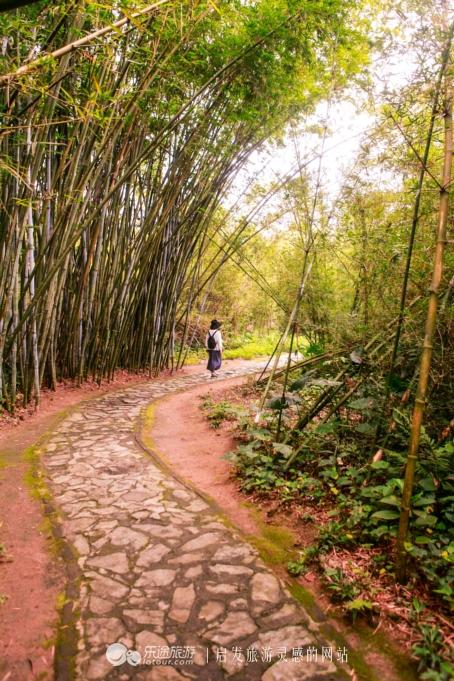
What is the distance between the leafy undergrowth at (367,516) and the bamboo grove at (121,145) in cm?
256

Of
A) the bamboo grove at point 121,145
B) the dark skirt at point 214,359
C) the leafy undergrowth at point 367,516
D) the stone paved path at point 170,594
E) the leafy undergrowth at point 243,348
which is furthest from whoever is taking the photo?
the leafy undergrowth at point 243,348

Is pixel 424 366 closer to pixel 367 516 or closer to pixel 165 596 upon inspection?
pixel 367 516

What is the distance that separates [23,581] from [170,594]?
0.66 metres

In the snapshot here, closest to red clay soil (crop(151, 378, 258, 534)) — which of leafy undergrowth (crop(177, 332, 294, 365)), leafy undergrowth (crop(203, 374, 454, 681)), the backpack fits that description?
leafy undergrowth (crop(203, 374, 454, 681))

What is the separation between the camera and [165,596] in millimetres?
1673

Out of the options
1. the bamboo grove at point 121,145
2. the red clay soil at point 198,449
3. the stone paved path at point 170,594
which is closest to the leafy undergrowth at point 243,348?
the bamboo grove at point 121,145

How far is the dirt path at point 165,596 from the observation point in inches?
53.7

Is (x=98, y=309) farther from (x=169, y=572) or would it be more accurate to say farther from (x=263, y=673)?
(x=263, y=673)

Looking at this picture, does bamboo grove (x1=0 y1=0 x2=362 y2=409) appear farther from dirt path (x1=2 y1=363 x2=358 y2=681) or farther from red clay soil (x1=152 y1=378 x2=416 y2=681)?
dirt path (x1=2 y1=363 x2=358 y2=681)

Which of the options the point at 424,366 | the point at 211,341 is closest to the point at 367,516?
the point at 424,366

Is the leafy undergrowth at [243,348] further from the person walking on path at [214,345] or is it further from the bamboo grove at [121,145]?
the bamboo grove at [121,145]

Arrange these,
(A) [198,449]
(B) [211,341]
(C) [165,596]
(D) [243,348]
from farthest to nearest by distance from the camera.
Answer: (D) [243,348]
(B) [211,341]
(A) [198,449]
(C) [165,596]

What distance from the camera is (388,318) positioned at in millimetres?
2557

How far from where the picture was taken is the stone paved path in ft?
4.47
